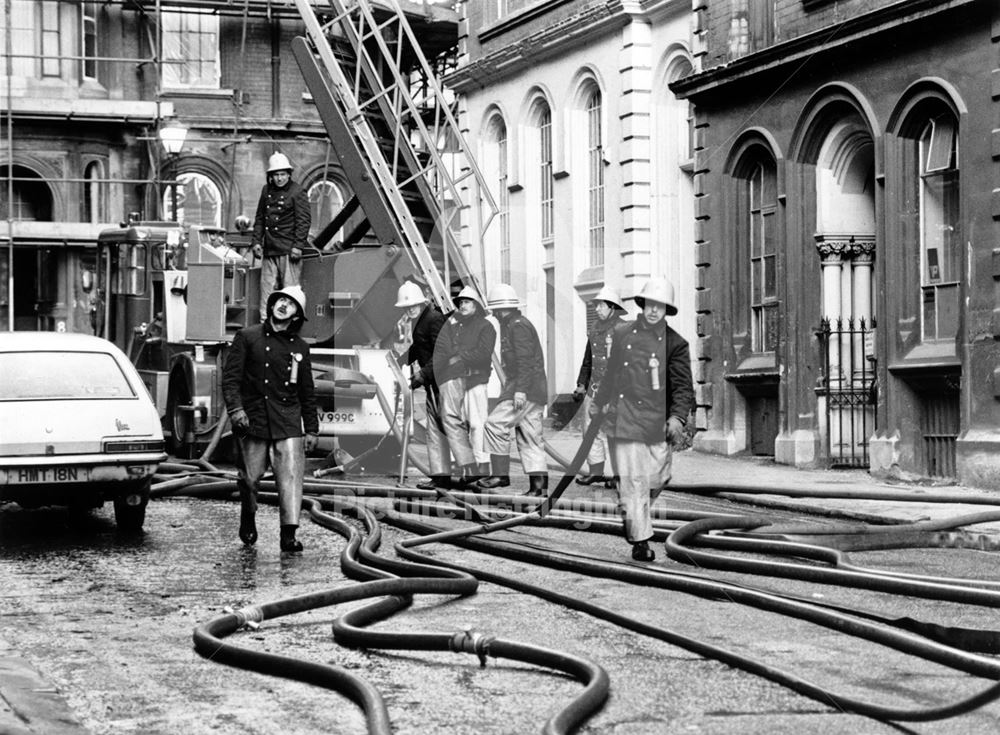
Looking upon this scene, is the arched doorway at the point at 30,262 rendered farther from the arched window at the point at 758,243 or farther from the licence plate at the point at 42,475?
the licence plate at the point at 42,475

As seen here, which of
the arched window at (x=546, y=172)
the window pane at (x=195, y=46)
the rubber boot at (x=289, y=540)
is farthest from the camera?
the window pane at (x=195, y=46)

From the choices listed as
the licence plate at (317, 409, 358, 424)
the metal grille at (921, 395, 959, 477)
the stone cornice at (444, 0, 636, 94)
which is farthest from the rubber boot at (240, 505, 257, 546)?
the stone cornice at (444, 0, 636, 94)

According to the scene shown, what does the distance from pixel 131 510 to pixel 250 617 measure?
5505 millimetres

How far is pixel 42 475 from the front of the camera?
13.4 meters

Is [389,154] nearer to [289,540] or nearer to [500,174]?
[289,540]

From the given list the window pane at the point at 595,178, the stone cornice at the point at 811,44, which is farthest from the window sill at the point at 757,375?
the window pane at the point at 595,178

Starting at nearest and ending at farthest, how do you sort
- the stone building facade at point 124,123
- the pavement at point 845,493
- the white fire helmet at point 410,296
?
1. the pavement at point 845,493
2. the white fire helmet at point 410,296
3. the stone building facade at point 124,123

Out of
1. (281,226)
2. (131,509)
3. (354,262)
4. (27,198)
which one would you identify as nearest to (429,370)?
(354,262)

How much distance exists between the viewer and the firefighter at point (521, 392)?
1711 centimetres

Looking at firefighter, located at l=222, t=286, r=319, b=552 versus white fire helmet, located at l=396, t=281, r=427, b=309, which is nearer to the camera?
firefighter, located at l=222, t=286, r=319, b=552

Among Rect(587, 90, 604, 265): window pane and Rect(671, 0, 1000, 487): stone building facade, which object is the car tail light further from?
Rect(587, 90, 604, 265): window pane

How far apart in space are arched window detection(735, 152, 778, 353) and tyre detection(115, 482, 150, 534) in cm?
1048

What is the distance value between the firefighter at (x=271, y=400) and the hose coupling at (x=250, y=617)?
399 cm

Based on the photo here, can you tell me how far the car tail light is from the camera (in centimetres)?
1367
